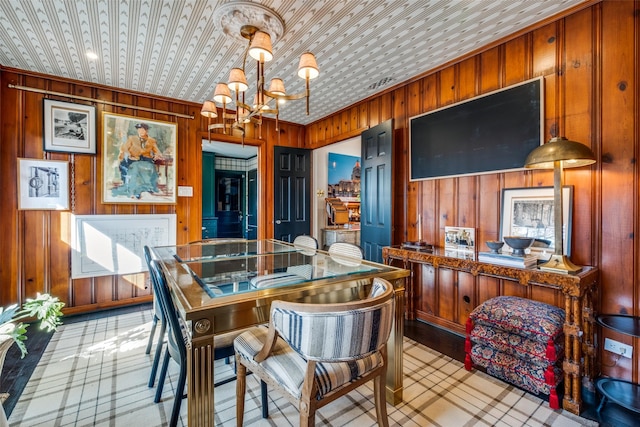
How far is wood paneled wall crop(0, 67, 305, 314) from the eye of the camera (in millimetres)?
3127

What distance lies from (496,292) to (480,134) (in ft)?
4.72

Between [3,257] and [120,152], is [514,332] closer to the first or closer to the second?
[120,152]

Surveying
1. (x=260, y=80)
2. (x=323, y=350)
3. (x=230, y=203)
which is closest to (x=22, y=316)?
(x=323, y=350)

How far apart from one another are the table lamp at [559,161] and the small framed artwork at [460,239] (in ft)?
2.51

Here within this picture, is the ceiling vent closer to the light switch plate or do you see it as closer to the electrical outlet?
the light switch plate

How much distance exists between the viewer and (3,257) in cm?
310

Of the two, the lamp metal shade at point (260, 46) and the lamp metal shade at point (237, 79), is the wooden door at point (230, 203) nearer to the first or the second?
the lamp metal shade at point (237, 79)

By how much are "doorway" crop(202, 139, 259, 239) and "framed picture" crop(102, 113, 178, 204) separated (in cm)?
292

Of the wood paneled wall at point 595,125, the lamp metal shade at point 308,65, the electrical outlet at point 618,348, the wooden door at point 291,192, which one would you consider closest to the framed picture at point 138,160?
the wooden door at point 291,192

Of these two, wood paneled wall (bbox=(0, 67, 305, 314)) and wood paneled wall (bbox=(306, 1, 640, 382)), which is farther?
wood paneled wall (bbox=(0, 67, 305, 314))

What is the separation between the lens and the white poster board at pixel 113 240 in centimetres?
344

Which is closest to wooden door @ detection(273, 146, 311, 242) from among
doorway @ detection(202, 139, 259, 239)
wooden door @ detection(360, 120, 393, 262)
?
wooden door @ detection(360, 120, 393, 262)

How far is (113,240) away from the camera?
3.61 m

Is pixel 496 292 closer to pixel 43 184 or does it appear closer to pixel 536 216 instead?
pixel 536 216
